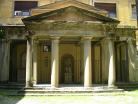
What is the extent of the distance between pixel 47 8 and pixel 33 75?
19.7 feet

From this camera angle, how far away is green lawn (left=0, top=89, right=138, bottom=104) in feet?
58.2

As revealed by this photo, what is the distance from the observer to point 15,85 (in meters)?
25.0

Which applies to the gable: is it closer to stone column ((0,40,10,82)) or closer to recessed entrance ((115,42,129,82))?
stone column ((0,40,10,82))

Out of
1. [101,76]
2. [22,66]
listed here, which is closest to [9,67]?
[22,66]

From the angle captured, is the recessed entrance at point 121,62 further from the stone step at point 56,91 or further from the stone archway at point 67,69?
the stone step at point 56,91

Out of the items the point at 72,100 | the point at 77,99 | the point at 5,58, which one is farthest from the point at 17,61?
the point at 72,100

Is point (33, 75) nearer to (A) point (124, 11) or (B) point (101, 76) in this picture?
(B) point (101, 76)

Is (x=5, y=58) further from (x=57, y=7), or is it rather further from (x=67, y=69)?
(x=57, y=7)

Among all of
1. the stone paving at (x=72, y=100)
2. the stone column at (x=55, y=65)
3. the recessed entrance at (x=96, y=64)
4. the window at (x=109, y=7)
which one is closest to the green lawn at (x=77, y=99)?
the stone paving at (x=72, y=100)

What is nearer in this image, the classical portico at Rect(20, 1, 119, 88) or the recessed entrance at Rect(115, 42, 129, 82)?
the classical portico at Rect(20, 1, 119, 88)

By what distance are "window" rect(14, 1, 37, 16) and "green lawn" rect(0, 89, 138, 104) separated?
11.4 metres

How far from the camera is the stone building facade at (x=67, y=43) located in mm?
22141

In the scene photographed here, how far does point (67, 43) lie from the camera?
28594mm

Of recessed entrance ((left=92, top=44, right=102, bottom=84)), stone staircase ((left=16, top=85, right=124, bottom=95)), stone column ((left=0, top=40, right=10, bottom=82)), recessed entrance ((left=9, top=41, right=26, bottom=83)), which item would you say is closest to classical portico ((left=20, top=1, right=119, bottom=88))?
stone staircase ((left=16, top=85, right=124, bottom=95))
